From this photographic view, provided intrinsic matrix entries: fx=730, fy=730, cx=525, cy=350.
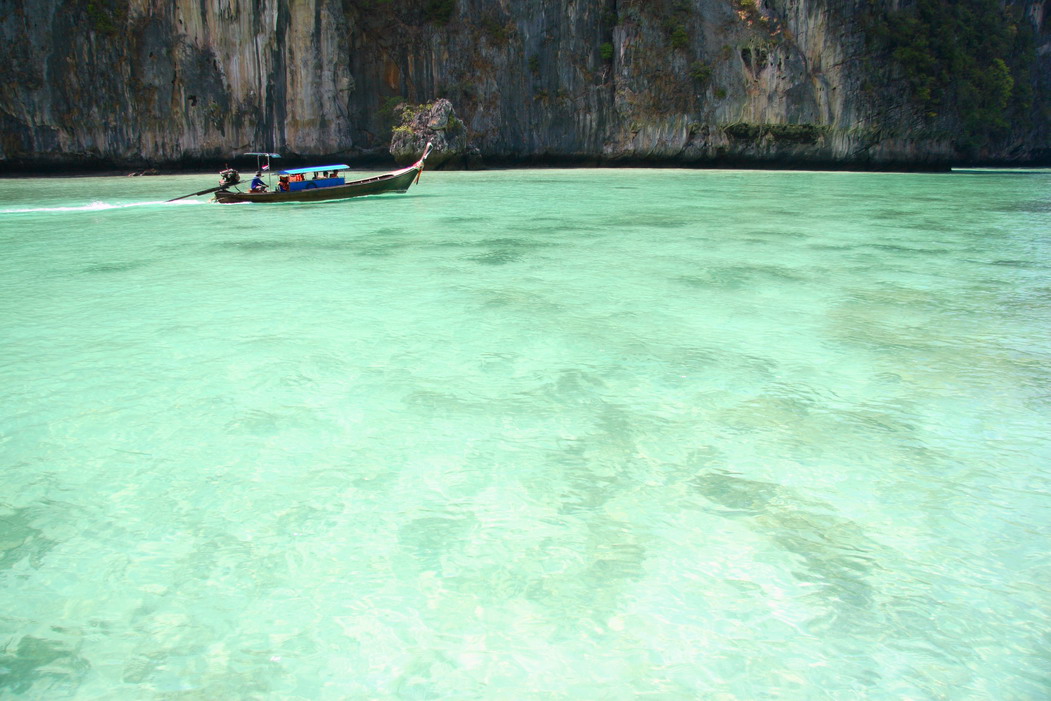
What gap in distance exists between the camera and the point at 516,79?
34531mm

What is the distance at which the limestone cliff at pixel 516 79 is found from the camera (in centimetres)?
2969

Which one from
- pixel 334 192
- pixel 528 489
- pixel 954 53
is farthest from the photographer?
pixel 954 53

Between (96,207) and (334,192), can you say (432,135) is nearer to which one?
(334,192)

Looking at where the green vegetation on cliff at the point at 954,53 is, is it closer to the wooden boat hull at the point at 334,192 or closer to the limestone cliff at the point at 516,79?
the limestone cliff at the point at 516,79

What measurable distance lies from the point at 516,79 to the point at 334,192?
19241 millimetres

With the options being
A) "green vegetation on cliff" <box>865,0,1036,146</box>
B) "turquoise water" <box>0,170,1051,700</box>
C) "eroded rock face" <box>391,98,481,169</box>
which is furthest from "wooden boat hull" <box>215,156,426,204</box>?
"green vegetation on cliff" <box>865,0,1036,146</box>

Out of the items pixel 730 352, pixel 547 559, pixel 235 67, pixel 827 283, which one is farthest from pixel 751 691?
pixel 235 67

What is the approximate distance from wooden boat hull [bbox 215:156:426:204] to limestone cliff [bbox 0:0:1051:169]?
579 inches

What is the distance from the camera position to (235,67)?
30.6m

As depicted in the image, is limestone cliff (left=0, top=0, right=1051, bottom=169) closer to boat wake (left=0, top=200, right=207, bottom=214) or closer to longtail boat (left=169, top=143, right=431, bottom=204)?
boat wake (left=0, top=200, right=207, bottom=214)

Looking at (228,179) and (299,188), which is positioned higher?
(228,179)

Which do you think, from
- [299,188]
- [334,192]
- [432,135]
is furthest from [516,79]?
[299,188]

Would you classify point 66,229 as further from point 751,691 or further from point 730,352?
point 751,691

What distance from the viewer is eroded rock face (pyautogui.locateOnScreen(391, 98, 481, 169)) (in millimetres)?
31172
